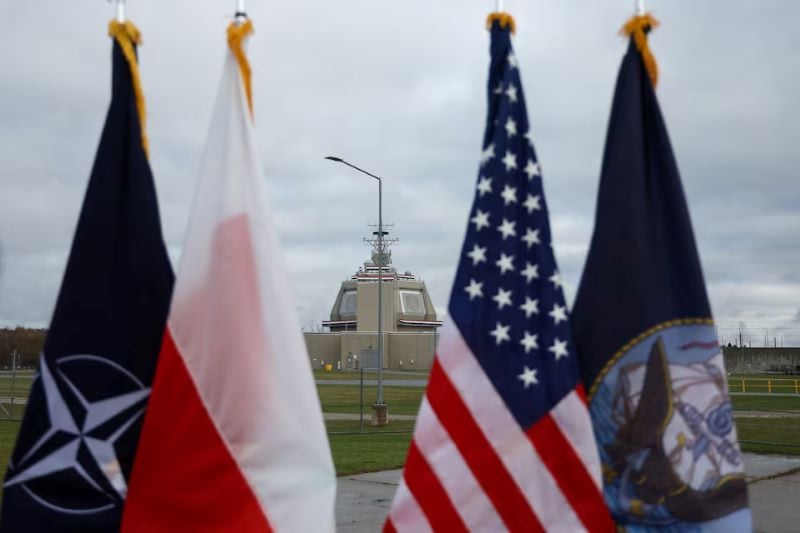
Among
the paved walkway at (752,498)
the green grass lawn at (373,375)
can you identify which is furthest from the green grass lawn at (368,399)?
the paved walkway at (752,498)

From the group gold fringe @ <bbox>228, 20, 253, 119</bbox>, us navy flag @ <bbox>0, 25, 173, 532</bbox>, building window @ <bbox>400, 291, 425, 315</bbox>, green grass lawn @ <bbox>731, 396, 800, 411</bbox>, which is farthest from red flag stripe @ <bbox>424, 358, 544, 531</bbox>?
building window @ <bbox>400, 291, 425, 315</bbox>

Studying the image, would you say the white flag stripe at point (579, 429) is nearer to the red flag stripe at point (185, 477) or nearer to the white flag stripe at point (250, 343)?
the white flag stripe at point (250, 343)

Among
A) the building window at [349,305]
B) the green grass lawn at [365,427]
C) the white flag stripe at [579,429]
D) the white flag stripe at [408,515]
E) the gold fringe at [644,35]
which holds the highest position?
the building window at [349,305]

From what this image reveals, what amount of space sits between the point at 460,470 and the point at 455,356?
18.7 inches

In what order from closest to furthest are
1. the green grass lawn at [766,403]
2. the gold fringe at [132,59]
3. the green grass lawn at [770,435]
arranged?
the gold fringe at [132,59] → the green grass lawn at [770,435] → the green grass lawn at [766,403]

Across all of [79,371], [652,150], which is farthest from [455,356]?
[79,371]

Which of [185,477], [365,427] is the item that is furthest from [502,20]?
[365,427]

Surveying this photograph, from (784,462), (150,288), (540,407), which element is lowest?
(784,462)

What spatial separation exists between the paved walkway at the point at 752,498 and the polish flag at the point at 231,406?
4891 millimetres

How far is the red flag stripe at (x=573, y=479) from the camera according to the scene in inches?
141

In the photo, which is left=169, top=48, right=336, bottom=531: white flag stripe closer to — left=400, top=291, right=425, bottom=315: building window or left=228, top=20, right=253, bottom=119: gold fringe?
left=228, top=20, right=253, bottom=119: gold fringe

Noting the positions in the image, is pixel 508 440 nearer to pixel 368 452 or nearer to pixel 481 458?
pixel 481 458

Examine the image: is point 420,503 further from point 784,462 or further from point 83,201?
point 784,462

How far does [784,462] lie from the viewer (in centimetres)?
1394
